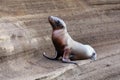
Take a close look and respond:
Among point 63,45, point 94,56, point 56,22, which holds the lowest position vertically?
point 94,56

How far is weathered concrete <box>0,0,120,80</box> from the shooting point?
2988 mm

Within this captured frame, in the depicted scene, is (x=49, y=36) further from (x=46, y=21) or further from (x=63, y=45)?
(x=63, y=45)

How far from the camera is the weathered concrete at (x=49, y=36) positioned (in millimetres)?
2988

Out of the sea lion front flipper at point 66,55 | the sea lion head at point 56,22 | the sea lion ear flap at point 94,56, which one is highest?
the sea lion head at point 56,22

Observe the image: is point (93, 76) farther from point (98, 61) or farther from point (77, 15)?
point (77, 15)

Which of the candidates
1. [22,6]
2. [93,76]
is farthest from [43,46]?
[93,76]

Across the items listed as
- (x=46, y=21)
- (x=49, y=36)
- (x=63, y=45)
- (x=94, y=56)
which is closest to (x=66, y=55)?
(x=63, y=45)

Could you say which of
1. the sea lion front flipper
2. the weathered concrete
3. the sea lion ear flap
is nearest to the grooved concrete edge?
the weathered concrete

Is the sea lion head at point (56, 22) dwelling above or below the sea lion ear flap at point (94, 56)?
above

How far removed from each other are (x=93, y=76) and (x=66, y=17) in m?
1.17

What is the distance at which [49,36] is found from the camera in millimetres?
3676

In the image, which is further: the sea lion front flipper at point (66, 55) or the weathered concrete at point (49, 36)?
the sea lion front flipper at point (66, 55)

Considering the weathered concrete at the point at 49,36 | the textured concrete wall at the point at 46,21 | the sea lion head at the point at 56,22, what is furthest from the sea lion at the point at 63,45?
the textured concrete wall at the point at 46,21

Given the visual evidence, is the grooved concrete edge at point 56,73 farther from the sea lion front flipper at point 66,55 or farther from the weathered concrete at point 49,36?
the sea lion front flipper at point 66,55
